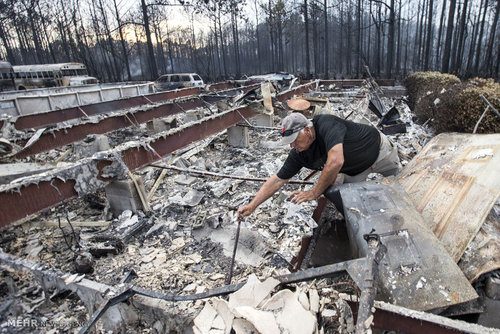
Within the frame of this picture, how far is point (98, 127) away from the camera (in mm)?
6695

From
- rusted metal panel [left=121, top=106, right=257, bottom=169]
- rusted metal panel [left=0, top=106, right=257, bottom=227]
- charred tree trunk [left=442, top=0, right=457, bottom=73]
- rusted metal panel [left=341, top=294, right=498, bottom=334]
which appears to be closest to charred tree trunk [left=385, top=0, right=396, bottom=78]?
charred tree trunk [left=442, top=0, right=457, bottom=73]

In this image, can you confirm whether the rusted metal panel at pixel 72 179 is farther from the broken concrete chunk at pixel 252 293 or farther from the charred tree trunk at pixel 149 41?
the charred tree trunk at pixel 149 41

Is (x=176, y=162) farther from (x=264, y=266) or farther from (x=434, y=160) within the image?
(x=434, y=160)

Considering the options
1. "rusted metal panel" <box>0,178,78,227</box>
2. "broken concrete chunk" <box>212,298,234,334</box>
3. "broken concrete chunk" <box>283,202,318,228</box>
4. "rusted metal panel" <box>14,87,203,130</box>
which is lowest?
"broken concrete chunk" <box>283,202,318,228</box>

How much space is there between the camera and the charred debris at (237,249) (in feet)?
6.30

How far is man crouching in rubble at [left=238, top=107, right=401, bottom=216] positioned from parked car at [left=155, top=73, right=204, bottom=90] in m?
16.1

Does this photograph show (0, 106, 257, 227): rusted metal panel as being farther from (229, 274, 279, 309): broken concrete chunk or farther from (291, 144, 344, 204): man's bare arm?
(291, 144, 344, 204): man's bare arm

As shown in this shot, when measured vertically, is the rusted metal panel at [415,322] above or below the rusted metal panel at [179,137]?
below

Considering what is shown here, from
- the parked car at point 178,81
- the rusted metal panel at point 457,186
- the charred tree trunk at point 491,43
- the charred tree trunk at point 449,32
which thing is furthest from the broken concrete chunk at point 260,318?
the charred tree trunk at point 491,43

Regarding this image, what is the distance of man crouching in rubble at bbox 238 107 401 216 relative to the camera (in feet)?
9.50

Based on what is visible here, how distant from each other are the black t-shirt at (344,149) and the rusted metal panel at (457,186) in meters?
0.70

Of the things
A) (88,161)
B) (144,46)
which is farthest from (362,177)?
(144,46)

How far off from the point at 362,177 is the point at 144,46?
5155 cm

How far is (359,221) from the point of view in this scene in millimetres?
2506
